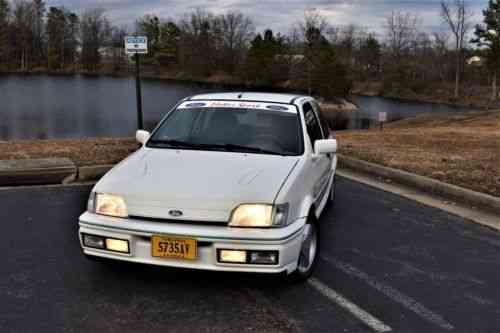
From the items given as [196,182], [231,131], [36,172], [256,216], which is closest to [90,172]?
[36,172]

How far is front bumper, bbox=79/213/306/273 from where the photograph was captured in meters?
3.58

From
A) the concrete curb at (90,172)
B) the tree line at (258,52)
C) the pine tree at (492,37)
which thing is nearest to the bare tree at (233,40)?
the tree line at (258,52)

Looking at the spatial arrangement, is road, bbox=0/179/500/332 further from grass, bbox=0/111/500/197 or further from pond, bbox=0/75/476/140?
pond, bbox=0/75/476/140

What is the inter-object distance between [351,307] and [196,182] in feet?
4.71

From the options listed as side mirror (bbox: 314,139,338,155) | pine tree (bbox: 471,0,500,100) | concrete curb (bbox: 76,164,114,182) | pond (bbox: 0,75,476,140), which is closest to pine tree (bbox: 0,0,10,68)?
pond (bbox: 0,75,476,140)

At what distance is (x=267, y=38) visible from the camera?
294 ft

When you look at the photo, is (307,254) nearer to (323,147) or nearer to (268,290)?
(268,290)

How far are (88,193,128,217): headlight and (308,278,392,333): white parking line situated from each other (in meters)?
1.59

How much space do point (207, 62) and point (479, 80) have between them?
51.5m

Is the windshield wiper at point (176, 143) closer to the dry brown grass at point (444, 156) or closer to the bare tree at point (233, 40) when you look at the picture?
the dry brown grass at point (444, 156)

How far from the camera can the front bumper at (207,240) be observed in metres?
A: 3.58

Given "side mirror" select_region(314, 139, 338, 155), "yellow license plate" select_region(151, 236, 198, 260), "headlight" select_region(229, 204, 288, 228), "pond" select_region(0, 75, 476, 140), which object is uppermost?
"side mirror" select_region(314, 139, 338, 155)

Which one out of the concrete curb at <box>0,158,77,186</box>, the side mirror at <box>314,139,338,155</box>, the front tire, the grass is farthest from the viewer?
the grass

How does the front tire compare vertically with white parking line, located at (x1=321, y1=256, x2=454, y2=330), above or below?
above
